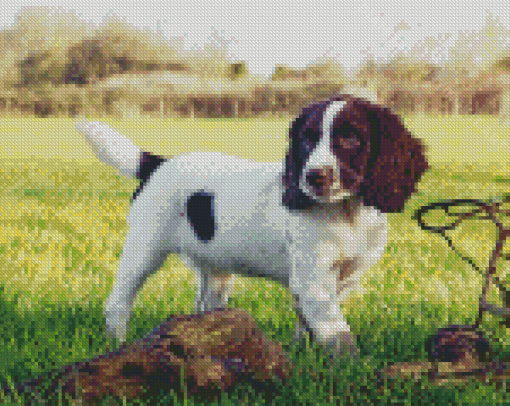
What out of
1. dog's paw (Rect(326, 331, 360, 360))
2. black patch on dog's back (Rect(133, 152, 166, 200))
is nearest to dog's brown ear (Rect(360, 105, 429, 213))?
dog's paw (Rect(326, 331, 360, 360))

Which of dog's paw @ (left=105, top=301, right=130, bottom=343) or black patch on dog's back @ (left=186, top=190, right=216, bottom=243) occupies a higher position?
black patch on dog's back @ (left=186, top=190, right=216, bottom=243)

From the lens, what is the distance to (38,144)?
19422mm

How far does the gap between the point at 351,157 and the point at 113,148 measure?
152 centimetres

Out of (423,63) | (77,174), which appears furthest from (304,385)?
(423,63)

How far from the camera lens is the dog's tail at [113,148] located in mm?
4266

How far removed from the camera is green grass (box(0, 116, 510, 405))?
3.26 m

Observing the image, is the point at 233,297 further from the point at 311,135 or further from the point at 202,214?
the point at 311,135

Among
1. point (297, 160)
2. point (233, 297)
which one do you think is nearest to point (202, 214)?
point (297, 160)

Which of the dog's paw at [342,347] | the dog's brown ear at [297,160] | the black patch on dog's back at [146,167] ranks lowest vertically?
the dog's paw at [342,347]

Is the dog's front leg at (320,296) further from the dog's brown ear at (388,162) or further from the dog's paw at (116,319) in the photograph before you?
the dog's paw at (116,319)

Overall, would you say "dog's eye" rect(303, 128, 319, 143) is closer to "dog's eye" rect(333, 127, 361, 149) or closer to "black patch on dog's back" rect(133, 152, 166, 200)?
"dog's eye" rect(333, 127, 361, 149)

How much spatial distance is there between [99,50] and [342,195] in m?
34.5

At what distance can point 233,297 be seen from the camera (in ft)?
16.6

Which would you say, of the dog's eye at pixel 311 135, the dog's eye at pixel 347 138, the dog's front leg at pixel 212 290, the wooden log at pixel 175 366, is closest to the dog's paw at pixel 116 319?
the dog's front leg at pixel 212 290
